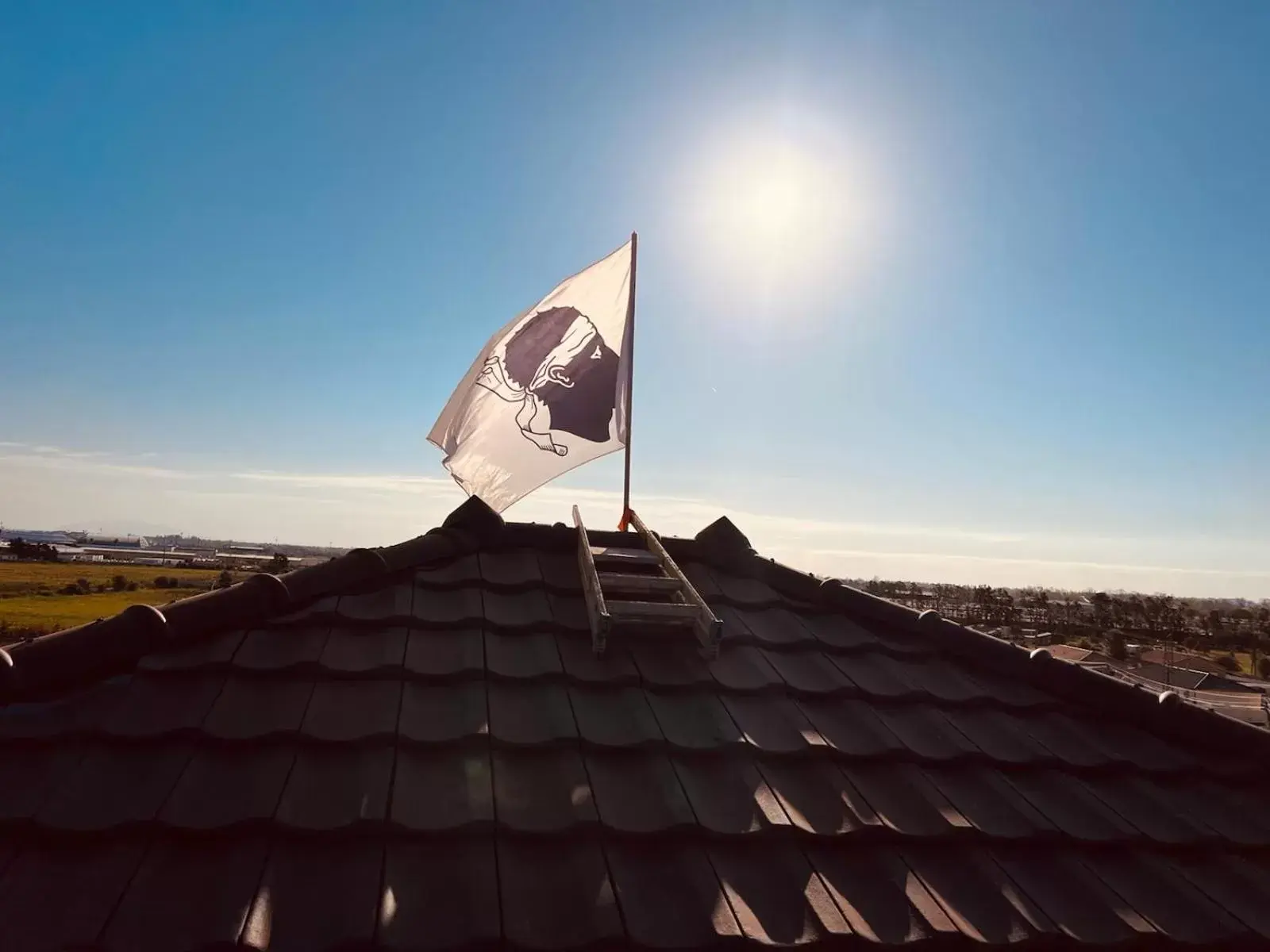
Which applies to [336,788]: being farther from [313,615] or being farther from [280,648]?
[313,615]

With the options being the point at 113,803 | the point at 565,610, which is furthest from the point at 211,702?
the point at 565,610

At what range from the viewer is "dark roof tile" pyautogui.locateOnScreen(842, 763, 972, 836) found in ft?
9.95

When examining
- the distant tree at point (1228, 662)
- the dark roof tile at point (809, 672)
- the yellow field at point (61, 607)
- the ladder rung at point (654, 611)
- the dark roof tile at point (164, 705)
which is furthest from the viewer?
the distant tree at point (1228, 662)

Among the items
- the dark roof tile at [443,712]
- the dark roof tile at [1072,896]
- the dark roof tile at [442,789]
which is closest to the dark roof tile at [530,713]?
the dark roof tile at [443,712]

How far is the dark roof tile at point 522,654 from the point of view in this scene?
357 centimetres

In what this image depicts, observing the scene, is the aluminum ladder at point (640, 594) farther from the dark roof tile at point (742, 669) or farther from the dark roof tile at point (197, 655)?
the dark roof tile at point (197, 655)

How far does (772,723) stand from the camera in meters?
3.54

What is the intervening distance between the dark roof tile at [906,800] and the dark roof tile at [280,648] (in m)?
2.63

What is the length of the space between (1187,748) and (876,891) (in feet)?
8.30

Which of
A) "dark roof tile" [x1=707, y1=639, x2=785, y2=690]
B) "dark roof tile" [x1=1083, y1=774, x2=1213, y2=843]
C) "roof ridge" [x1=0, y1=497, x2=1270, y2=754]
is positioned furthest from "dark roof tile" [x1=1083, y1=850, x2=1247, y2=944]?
"dark roof tile" [x1=707, y1=639, x2=785, y2=690]

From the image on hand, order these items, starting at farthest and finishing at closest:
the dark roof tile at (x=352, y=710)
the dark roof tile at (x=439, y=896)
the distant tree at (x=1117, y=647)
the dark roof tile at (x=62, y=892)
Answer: the distant tree at (x=1117, y=647) → the dark roof tile at (x=352, y=710) → the dark roof tile at (x=439, y=896) → the dark roof tile at (x=62, y=892)

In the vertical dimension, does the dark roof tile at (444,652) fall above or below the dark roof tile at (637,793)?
above

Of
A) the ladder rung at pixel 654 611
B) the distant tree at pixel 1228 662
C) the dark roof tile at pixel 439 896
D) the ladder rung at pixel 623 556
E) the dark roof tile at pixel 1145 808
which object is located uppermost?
the ladder rung at pixel 623 556

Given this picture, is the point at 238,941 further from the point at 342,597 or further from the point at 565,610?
the point at 565,610
